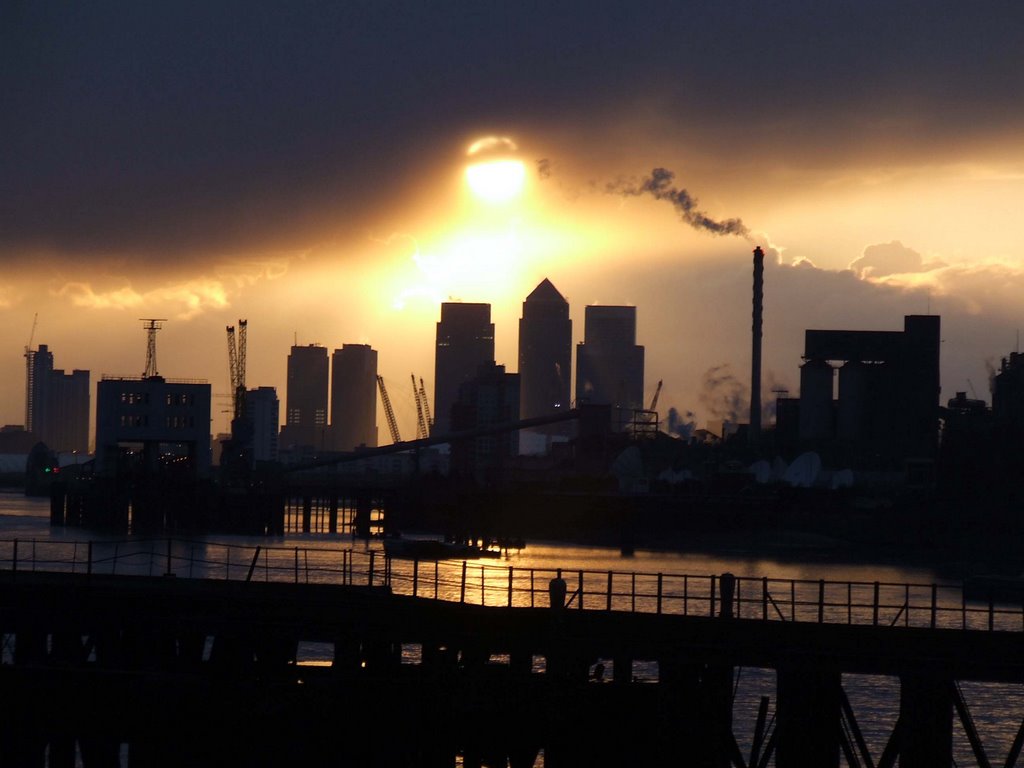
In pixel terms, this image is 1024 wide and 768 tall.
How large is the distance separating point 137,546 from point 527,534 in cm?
6246

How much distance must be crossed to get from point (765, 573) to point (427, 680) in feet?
342

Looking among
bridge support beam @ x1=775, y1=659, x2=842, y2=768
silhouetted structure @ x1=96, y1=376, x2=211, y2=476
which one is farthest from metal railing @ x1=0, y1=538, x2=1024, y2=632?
silhouetted structure @ x1=96, y1=376, x2=211, y2=476

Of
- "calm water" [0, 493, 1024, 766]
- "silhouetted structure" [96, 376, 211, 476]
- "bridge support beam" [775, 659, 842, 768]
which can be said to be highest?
"silhouetted structure" [96, 376, 211, 476]

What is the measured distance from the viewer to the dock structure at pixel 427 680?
2627 centimetres

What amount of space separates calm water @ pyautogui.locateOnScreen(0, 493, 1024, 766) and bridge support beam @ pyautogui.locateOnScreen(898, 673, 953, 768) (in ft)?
34.5

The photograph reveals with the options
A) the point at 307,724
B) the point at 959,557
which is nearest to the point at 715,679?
the point at 307,724

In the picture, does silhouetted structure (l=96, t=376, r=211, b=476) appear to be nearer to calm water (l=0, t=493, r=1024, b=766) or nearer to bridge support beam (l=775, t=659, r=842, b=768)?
calm water (l=0, t=493, r=1024, b=766)

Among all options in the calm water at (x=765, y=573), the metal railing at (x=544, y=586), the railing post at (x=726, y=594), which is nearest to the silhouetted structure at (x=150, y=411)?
the calm water at (x=765, y=573)

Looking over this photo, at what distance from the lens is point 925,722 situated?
1244 inches

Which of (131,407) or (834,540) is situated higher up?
(131,407)

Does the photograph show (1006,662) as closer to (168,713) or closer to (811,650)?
(811,650)

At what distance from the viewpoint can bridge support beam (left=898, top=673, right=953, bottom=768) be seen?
31516mm

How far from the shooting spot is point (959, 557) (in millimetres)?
166000

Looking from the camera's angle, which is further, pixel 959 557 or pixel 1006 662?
pixel 959 557
